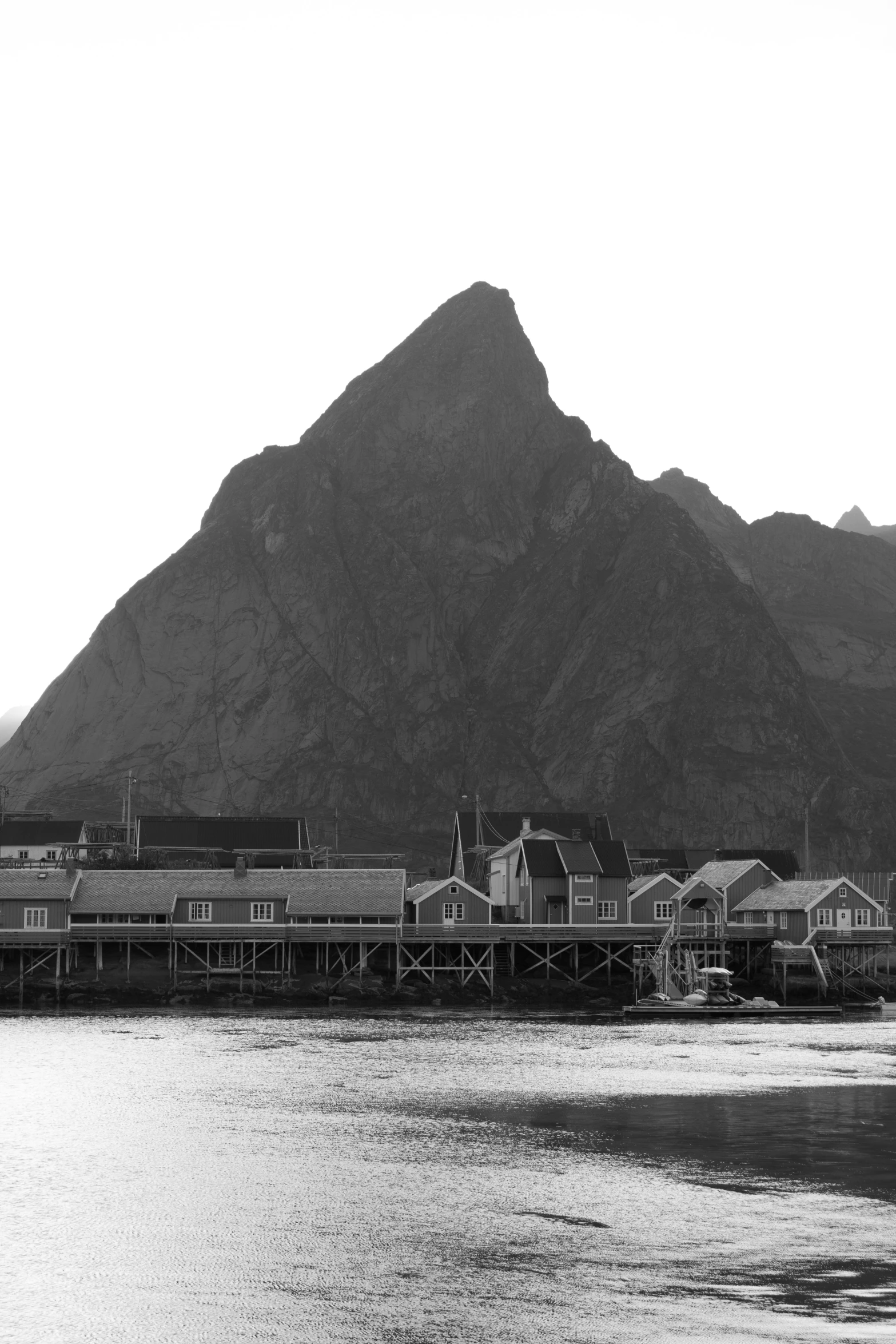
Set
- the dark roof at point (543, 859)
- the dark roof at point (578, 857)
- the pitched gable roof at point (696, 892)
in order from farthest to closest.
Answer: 1. the dark roof at point (543, 859)
2. the pitched gable roof at point (696, 892)
3. the dark roof at point (578, 857)

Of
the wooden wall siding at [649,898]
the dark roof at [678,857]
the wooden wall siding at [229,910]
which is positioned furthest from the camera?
the dark roof at [678,857]

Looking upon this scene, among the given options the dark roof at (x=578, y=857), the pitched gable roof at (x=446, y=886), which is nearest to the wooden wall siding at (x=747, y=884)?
the dark roof at (x=578, y=857)

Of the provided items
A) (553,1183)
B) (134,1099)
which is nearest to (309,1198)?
(553,1183)

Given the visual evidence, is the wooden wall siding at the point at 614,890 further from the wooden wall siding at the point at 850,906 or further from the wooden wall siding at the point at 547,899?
the wooden wall siding at the point at 850,906

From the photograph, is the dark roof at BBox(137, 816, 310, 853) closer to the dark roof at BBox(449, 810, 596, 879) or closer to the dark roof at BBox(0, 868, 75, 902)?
the dark roof at BBox(449, 810, 596, 879)

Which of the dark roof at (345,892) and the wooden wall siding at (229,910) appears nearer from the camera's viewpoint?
the dark roof at (345,892)

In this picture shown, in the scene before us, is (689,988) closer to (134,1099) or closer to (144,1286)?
(134,1099)

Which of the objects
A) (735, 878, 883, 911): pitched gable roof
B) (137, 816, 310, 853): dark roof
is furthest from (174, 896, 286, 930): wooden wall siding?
(137, 816, 310, 853): dark roof
